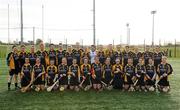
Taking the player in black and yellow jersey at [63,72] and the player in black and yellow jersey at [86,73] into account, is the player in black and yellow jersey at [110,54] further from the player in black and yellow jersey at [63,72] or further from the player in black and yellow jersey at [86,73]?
the player in black and yellow jersey at [63,72]

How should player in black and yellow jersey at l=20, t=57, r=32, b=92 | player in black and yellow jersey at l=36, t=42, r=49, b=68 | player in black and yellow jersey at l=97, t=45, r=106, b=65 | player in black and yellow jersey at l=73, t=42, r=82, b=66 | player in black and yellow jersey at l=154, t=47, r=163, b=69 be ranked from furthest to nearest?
player in black and yellow jersey at l=154, t=47, r=163, b=69
player in black and yellow jersey at l=97, t=45, r=106, b=65
player in black and yellow jersey at l=73, t=42, r=82, b=66
player in black and yellow jersey at l=36, t=42, r=49, b=68
player in black and yellow jersey at l=20, t=57, r=32, b=92

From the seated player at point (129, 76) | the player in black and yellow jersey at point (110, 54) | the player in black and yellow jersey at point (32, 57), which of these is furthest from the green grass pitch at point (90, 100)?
the player in black and yellow jersey at point (110, 54)

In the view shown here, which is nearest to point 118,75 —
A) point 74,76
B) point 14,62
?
point 74,76

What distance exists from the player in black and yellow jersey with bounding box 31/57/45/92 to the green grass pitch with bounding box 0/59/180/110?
58 cm

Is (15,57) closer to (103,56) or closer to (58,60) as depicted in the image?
(58,60)

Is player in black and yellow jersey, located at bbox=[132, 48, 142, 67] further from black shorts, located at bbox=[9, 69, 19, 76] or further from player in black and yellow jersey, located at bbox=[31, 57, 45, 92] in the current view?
black shorts, located at bbox=[9, 69, 19, 76]

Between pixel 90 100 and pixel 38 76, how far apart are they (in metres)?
2.45

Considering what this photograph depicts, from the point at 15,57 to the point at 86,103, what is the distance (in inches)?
145

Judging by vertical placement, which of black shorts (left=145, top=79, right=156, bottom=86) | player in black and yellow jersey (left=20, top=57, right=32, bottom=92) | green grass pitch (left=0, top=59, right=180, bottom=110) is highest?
player in black and yellow jersey (left=20, top=57, right=32, bottom=92)

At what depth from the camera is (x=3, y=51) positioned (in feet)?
125

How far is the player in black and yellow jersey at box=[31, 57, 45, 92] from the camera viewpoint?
11.5 meters

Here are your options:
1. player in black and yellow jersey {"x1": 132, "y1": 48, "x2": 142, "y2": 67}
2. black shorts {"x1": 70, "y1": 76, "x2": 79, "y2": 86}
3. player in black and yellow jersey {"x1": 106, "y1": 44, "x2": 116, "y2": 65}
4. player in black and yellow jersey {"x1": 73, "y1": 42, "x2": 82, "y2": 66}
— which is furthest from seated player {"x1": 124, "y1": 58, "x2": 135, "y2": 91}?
player in black and yellow jersey {"x1": 73, "y1": 42, "x2": 82, "y2": 66}

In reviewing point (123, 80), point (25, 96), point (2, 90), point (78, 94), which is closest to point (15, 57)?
point (2, 90)

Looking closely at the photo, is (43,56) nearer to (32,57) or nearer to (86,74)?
(32,57)
